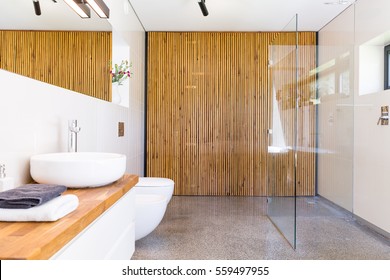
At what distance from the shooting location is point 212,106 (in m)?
4.20

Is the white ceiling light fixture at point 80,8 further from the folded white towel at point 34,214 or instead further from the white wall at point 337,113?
the white wall at point 337,113

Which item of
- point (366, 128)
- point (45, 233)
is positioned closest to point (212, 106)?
point (366, 128)

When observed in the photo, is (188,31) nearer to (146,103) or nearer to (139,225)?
(146,103)

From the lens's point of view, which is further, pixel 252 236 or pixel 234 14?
pixel 234 14

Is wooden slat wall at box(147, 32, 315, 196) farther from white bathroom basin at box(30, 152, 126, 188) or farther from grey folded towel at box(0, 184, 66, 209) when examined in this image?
grey folded towel at box(0, 184, 66, 209)

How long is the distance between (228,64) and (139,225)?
2837 millimetres

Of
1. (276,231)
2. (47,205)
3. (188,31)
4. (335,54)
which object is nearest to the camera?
(47,205)

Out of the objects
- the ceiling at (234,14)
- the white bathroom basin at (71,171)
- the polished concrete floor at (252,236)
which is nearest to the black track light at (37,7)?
the white bathroom basin at (71,171)

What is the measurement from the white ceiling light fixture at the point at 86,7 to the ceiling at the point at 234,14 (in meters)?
1.29

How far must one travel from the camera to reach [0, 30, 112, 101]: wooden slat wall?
1386 mm

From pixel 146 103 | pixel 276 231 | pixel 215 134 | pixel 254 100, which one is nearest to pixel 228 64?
pixel 254 100

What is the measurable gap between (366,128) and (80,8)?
280cm

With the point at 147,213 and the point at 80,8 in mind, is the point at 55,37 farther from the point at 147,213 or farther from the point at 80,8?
the point at 147,213

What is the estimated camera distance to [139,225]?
7.15 feet
